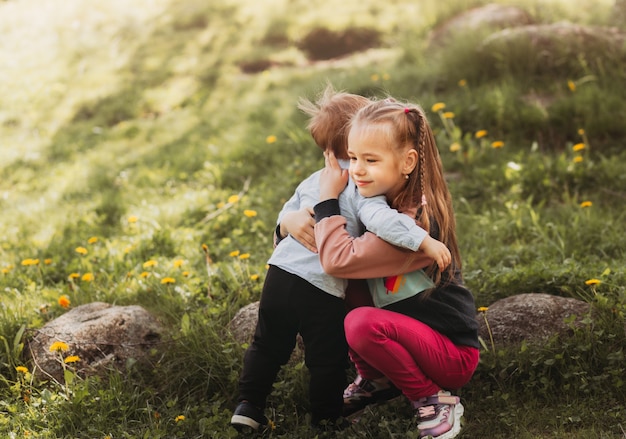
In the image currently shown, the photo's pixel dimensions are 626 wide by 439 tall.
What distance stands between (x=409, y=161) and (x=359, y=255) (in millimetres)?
415

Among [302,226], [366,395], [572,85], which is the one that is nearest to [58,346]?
[302,226]

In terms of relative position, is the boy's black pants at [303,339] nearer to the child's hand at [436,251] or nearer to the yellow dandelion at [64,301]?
the child's hand at [436,251]

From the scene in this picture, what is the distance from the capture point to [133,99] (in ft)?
27.1

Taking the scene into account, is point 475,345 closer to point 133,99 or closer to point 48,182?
point 48,182

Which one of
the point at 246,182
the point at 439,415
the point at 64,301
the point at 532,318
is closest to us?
the point at 439,415

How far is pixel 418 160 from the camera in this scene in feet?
8.70

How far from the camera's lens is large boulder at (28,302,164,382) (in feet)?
10.6

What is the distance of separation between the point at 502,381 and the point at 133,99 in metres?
6.39

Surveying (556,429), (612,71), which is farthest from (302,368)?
(612,71)

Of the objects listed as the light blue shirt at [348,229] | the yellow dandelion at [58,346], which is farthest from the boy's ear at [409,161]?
the yellow dandelion at [58,346]

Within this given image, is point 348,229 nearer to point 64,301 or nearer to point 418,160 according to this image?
point 418,160

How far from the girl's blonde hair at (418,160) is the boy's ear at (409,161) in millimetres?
24

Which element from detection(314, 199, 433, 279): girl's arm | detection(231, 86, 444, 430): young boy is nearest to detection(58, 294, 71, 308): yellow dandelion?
detection(231, 86, 444, 430): young boy

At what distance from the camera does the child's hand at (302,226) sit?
2.76 meters
